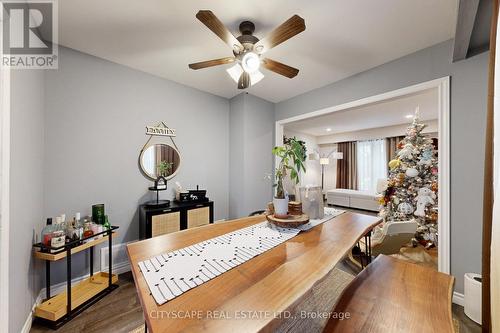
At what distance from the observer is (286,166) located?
Answer: 129 centimetres

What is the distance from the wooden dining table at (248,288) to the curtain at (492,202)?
1.48 ft

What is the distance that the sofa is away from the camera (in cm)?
532

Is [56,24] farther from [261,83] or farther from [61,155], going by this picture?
[261,83]

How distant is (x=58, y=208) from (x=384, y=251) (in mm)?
3515

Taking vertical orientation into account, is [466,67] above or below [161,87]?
below

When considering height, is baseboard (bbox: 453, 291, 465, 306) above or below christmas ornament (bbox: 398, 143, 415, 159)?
below

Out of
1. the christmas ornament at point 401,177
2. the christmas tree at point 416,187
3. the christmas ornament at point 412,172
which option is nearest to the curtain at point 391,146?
the christmas tree at point 416,187

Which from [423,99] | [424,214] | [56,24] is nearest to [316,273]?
[56,24]

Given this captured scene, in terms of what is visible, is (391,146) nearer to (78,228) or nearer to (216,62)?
(216,62)

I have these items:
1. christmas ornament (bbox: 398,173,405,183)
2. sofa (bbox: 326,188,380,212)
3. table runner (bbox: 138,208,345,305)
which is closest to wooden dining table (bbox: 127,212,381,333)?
table runner (bbox: 138,208,345,305)

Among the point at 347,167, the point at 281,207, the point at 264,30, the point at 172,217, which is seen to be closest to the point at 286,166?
the point at 281,207

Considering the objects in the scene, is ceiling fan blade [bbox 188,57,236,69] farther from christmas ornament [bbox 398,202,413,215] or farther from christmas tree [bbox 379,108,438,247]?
christmas ornament [bbox 398,202,413,215]

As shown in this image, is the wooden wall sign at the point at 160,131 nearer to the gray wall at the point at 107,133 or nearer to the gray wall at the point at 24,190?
the gray wall at the point at 107,133

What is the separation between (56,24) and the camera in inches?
65.0
